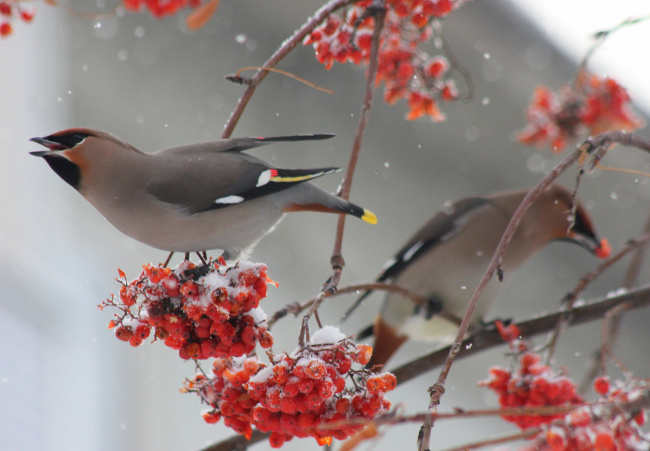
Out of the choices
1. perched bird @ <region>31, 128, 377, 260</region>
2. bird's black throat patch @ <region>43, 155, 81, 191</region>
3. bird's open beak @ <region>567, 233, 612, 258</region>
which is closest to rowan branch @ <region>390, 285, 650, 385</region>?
bird's open beak @ <region>567, 233, 612, 258</region>

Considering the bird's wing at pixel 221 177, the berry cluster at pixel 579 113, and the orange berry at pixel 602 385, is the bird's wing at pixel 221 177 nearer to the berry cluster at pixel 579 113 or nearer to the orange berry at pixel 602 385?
the orange berry at pixel 602 385

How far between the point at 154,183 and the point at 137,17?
2.44 m

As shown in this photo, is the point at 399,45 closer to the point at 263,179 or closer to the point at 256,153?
the point at 263,179

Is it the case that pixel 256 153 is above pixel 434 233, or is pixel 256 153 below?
above

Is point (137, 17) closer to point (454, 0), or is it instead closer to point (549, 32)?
point (549, 32)

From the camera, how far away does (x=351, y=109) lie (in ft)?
7.57

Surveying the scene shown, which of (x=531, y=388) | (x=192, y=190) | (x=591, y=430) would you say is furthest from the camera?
(x=531, y=388)

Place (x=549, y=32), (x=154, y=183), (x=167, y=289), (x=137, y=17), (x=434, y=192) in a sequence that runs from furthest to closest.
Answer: (x=137, y=17), (x=434, y=192), (x=549, y=32), (x=154, y=183), (x=167, y=289)

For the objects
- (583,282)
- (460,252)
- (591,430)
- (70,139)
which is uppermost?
(460,252)

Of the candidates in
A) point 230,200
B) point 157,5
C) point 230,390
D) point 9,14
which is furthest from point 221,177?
point 9,14

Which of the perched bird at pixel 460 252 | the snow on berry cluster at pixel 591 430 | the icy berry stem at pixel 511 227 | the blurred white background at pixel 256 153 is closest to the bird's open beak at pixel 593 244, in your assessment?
the perched bird at pixel 460 252

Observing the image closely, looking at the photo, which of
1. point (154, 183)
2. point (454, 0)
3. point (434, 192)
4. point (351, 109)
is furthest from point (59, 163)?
point (434, 192)

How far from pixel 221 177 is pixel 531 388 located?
0.60 meters

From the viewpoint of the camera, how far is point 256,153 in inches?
96.9
